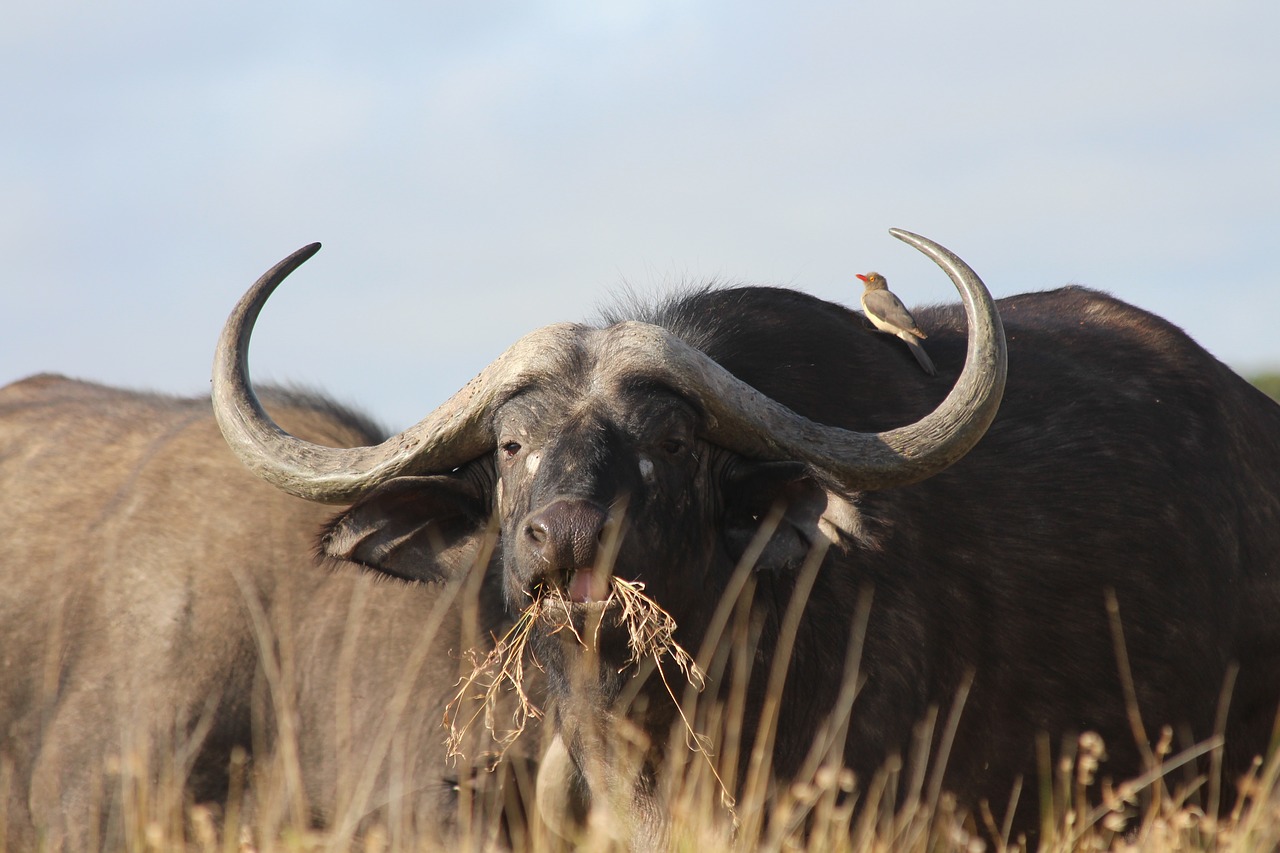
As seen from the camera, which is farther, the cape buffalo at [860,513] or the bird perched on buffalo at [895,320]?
the bird perched on buffalo at [895,320]

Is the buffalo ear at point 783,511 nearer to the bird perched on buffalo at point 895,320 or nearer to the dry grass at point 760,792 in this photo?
the dry grass at point 760,792

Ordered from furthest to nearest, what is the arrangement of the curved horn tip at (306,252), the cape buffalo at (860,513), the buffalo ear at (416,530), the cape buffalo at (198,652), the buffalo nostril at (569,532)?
the cape buffalo at (198,652), the curved horn tip at (306,252), the buffalo ear at (416,530), the cape buffalo at (860,513), the buffalo nostril at (569,532)

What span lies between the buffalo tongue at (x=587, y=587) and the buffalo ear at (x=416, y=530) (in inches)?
33.8

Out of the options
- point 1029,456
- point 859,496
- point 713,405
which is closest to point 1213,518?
point 1029,456

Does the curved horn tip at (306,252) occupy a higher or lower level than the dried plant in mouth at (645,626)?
higher

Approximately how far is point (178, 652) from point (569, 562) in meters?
2.88

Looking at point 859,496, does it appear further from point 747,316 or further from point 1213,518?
point 1213,518

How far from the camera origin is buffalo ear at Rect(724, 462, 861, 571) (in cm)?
441

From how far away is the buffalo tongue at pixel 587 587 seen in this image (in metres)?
3.88

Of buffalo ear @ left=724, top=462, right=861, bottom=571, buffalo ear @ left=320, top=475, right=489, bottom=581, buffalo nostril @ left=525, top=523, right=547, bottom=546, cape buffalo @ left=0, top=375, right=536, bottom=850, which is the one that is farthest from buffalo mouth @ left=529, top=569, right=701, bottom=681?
cape buffalo @ left=0, top=375, right=536, bottom=850

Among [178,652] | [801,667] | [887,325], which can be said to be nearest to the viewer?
[801,667]

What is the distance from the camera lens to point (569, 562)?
385 cm

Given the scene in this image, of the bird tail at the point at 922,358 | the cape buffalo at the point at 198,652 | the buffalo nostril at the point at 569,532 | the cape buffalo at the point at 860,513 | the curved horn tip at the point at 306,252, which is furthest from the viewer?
the cape buffalo at the point at 198,652

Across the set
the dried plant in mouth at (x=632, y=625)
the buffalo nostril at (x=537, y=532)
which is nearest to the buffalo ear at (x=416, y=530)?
the dried plant in mouth at (x=632, y=625)
